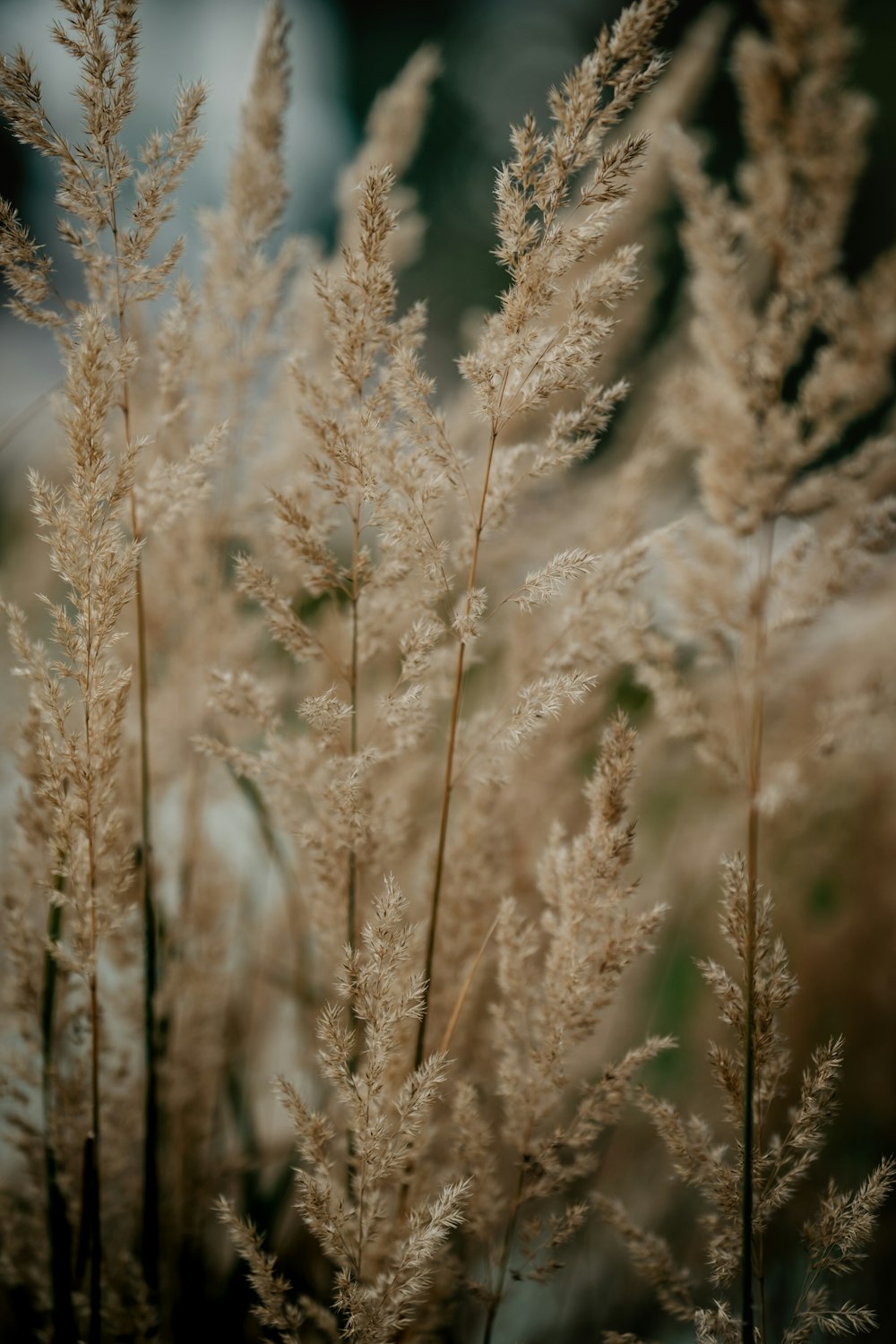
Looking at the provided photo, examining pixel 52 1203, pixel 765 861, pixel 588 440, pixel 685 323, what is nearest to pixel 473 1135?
pixel 52 1203

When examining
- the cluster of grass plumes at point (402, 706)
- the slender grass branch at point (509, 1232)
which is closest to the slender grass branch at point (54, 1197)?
the cluster of grass plumes at point (402, 706)

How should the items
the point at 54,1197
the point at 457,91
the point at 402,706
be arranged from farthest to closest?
1. the point at 457,91
2. the point at 54,1197
3. the point at 402,706

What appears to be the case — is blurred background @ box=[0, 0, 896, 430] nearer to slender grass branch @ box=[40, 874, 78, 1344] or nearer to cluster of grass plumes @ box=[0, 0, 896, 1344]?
cluster of grass plumes @ box=[0, 0, 896, 1344]

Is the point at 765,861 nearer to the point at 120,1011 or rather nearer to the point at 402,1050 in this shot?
the point at 402,1050

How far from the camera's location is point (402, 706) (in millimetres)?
499

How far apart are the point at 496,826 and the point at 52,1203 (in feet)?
1.55

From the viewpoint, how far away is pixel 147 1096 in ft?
1.88

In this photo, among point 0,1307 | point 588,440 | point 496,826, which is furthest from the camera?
point 0,1307

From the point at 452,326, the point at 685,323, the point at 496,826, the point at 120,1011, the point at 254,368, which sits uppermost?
the point at 452,326

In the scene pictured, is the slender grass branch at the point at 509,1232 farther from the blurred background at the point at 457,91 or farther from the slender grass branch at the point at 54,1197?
the blurred background at the point at 457,91

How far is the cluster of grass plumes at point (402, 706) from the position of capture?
18.5 inches

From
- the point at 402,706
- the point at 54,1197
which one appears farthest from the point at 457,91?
the point at 54,1197

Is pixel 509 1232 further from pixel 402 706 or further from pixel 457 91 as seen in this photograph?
pixel 457 91

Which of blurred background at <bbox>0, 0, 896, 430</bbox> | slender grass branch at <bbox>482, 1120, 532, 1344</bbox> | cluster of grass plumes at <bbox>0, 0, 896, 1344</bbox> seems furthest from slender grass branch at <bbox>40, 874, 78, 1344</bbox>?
blurred background at <bbox>0, 0, 896, 430</bbox>
